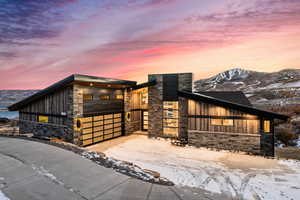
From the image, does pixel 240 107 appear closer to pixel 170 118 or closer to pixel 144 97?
pixel 170 118

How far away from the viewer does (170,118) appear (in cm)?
1394

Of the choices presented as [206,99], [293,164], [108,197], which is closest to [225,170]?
[293,164]

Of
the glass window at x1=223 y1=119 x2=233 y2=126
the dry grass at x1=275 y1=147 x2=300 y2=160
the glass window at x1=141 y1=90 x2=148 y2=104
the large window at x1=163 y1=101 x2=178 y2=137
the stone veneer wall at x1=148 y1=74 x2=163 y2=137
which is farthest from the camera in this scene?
the glass window at x1=141 y1=90 x2=148 y2=104

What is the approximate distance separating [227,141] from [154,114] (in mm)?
6584

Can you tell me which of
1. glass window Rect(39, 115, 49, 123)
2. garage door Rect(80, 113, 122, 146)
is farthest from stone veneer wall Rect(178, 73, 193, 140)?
glass window Rect(39, 115, 49, 123)

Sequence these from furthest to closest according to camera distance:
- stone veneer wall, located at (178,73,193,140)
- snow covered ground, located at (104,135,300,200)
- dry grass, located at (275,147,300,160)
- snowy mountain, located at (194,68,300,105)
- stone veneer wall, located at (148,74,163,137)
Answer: snowy mountain, located at (194,68,300,105) → stone veneer wall, located at (148,74,163,137) → stone veneer wall, located at (178,73,193,140) → dry grass, located at (275,147,300,160) → snow covered ground, located at (104,135,300,200)

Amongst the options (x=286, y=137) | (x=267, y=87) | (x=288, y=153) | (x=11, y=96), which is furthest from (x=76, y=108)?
(x=11, y=96)

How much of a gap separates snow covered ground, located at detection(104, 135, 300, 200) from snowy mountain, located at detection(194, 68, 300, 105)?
114 feet

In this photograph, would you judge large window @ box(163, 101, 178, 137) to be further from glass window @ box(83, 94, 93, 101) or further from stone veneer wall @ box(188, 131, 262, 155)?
glass window @ box(83, 94, 93, 101)

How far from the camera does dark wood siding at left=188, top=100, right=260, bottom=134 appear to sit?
10.3 m

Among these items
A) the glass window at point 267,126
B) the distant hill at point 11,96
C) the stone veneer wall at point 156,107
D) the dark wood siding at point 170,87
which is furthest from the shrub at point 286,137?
the distant hill at point 11,96

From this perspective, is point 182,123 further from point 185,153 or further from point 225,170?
point 225,170

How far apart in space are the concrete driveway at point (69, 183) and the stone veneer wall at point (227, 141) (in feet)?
21.7

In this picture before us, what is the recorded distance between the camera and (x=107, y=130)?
1384cm
